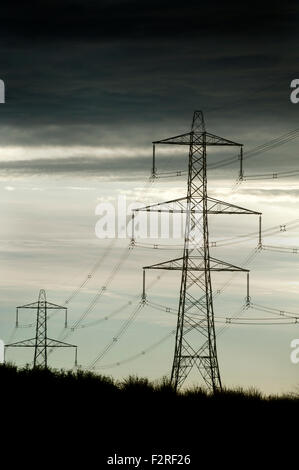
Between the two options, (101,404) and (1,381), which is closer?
(101,404)

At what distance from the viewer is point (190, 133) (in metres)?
54.8

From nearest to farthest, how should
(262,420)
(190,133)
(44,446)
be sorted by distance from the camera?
(44,446), (262,420), (190,133)

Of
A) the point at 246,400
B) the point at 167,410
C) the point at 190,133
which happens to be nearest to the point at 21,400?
the point at 167,410

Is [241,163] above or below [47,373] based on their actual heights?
above

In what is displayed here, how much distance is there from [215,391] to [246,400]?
8.69ft
